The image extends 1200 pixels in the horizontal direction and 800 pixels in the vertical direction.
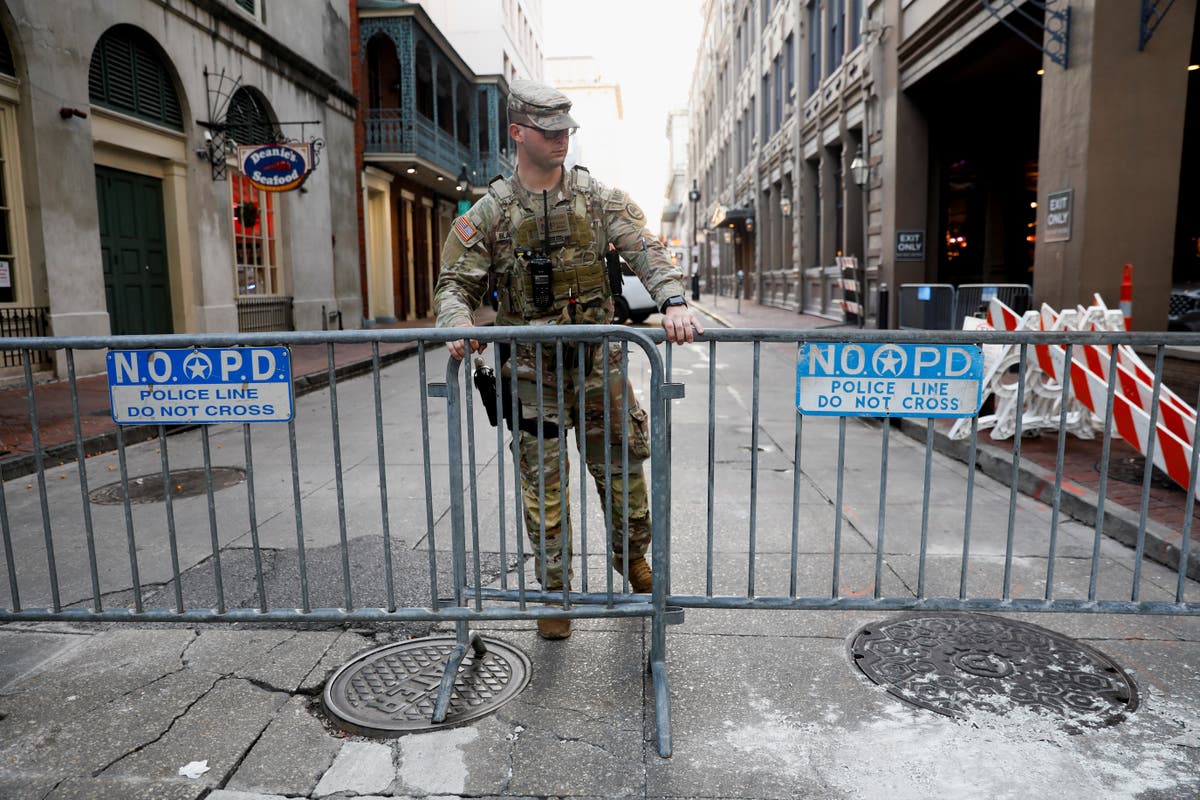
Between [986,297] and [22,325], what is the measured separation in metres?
13.2

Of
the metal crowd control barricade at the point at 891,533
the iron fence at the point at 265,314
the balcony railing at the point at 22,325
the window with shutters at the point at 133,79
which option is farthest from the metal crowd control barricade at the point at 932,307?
the window with shutters at the point at 133,79

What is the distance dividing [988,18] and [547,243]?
11368 millimetres

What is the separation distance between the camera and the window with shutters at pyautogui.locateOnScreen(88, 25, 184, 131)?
39.9ft

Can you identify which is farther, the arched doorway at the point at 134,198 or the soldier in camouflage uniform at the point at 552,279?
the arched doorway at the point at 134,198

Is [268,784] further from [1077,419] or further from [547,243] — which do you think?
[1077,419]

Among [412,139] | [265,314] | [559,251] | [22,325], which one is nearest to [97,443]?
[22,325]

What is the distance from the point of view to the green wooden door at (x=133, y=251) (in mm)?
12648

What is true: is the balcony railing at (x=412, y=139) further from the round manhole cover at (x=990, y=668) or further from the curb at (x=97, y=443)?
the round manhole cover at (x=990, y=668)

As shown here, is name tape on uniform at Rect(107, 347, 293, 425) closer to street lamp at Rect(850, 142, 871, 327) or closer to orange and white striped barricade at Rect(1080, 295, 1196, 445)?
orange and white striped barricade at Rect(1080, 295, 1196, 445)

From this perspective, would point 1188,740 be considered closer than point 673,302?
Yes

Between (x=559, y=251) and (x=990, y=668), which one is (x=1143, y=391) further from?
(x=559, y=251)

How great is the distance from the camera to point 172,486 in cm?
638

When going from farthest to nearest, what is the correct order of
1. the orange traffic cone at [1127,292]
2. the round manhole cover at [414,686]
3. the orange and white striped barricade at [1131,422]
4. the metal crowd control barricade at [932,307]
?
the metal crowd control barricade at [932,307]
the orange traffic cone at [1127,292]
the orange and white striped barricade at [1131,422]
the round manhole cover at [414,686]

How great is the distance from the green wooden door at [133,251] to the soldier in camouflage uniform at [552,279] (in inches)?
436
